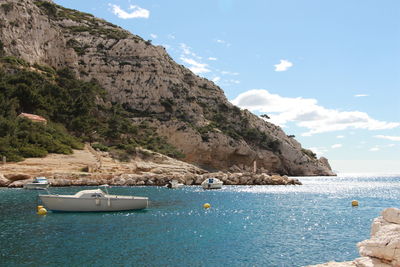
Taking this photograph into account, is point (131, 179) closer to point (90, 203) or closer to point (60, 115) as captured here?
point (60, 115)

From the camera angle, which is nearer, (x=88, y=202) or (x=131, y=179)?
(x=88, y=202)

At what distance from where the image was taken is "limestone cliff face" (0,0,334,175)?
113812mm

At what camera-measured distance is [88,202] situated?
37.7 meters

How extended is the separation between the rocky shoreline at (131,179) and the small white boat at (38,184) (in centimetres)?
271

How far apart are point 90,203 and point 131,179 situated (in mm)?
36520

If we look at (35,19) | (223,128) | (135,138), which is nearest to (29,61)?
(35,19)

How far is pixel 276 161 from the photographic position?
13338cm

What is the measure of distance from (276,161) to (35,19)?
304 feet

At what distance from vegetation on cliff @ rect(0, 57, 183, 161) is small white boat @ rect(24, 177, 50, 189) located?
1287cm

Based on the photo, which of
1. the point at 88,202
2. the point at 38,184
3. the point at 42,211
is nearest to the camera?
the point at 42,211

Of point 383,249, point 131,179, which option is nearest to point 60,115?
point 131,179

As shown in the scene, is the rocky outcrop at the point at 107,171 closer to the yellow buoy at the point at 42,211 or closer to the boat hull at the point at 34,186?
the boat hull at the point at 34,186

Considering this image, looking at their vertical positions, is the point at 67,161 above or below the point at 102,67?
below

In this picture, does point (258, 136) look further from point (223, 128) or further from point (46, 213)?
point (46, 213)
